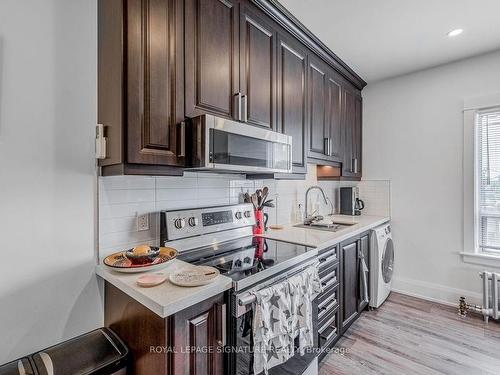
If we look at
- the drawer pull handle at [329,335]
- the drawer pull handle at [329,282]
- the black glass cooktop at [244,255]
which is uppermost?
the black glass cooktop at [244,255]

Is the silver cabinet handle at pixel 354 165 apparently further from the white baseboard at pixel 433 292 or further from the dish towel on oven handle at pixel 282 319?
the dish towel on oven handle at pixel 282 319

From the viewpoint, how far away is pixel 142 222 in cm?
146

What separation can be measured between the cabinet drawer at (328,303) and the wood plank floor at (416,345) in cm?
38

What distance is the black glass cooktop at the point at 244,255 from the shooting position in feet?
Result: 4.26

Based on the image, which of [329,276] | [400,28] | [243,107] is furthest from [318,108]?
[329,276]

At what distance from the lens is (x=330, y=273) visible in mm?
1891

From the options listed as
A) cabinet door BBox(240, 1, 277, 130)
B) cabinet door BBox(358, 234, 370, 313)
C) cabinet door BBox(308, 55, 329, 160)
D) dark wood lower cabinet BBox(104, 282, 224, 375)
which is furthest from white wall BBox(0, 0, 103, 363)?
cabinet door BBox(358, 234, 370, 313)

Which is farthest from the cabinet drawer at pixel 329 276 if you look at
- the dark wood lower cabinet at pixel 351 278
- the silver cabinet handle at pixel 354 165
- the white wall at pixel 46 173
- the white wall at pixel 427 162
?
the white wall at pixel 427 162

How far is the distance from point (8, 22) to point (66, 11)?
0.79 feet

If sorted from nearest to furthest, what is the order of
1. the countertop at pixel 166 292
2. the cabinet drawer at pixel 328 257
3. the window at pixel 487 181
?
the countertop at pixel 166 292, the cabinet drawer at pixel 328 257, the window at pixel 487 181

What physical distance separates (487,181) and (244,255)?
8.54 feet

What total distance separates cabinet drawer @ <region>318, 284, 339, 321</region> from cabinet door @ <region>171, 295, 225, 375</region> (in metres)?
0.89

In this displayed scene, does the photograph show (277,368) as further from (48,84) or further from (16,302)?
(48,84)

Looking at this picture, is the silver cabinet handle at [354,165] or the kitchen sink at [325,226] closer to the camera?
the kitchen sink at [325,226]
